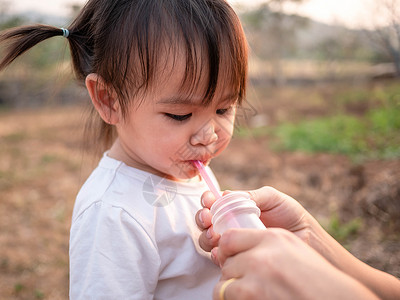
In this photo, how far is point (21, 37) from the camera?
3.87ft

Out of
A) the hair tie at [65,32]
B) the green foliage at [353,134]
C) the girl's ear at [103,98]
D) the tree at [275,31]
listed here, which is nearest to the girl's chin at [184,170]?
the girl's ear at [103,98]

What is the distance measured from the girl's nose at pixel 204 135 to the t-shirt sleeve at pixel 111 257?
0.30m

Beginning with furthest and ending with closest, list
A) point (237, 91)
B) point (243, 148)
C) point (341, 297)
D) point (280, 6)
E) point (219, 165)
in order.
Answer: point (280, 6) < point (243, 148) < point (219, 165) < point (237, 91) < point (341, 297)

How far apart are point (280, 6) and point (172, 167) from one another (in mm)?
6276

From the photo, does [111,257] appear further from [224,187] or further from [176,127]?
[224,187]

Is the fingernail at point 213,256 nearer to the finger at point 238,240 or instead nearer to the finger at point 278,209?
the finger at point 278,209

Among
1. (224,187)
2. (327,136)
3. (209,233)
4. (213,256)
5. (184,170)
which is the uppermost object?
(184,170)

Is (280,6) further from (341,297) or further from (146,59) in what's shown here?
(341,297)

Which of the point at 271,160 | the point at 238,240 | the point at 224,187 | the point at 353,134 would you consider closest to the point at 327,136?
the point at 353,134

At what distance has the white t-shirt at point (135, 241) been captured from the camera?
3.19ft

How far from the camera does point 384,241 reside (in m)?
1.93

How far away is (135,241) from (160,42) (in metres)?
0.59

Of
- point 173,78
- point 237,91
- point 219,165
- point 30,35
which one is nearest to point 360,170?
point 219,165

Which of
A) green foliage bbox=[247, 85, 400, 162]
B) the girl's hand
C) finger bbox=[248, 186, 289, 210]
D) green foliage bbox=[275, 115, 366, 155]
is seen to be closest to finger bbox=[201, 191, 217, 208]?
the girl's hand
